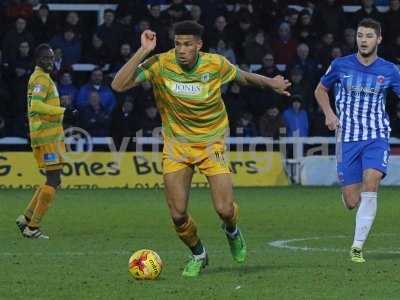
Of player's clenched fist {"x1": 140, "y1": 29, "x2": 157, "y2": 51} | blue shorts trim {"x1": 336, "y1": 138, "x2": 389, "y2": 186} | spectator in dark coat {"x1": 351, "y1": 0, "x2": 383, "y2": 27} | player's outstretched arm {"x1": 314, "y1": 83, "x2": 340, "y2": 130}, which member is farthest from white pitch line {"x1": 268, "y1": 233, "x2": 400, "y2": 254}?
spectator in dark coat {"x1": 351, "y1": 0, "x2": 383, "y2": 27}

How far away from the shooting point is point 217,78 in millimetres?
10508

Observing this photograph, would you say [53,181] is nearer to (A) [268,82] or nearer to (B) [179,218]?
(B) [179,218]

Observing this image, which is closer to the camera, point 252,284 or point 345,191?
point 252,284

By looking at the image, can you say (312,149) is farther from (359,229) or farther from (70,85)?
(359,229)

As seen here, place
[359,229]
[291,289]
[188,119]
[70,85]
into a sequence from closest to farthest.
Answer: [291,289]
[188,119]
[359,229]
[70,85]

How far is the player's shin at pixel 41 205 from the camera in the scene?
46.7 feet

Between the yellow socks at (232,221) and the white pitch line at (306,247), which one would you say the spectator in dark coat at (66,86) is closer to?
the white pitch line at (306,247)

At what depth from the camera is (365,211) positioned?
11367 millimetres

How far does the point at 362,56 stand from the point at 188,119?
211 cm

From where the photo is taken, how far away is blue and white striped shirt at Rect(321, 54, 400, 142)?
11.6m

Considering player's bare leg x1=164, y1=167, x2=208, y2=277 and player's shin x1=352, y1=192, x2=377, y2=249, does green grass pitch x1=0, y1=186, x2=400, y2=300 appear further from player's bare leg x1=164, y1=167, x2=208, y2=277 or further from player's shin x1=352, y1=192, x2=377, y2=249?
player's shin x1=352, y1=192, x2=377, y2=249

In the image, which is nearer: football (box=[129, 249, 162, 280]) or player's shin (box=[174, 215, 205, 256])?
football (box=[129, 249, 162, 280])

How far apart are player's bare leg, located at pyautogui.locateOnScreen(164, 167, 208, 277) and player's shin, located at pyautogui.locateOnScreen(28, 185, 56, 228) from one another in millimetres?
4089

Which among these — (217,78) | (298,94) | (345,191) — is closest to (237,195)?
(298,94)
